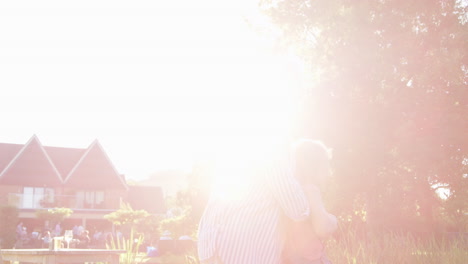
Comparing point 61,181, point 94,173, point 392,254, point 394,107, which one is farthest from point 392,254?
point 94,173

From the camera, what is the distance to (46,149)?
165ft

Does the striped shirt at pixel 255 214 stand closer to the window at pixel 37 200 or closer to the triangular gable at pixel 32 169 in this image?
the window at pixel 37 200

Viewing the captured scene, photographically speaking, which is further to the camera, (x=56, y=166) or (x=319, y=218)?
(x=56, y=166)

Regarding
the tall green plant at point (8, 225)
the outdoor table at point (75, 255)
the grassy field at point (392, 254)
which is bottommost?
the grassy field at point (392, 254)

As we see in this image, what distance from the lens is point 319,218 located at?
240 centimetres

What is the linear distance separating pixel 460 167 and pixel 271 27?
31.3 feet

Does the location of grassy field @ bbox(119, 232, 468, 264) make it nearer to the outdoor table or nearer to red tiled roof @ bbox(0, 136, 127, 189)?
the outdoor table

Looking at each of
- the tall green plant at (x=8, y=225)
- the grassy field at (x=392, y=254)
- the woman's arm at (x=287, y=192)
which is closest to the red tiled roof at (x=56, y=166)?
the tall green plant at (x=8, y=225)

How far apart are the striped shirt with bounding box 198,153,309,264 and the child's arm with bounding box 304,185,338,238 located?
8 centimetres

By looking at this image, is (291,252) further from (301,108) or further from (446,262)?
(301,108)

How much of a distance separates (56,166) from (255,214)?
48.9 meters

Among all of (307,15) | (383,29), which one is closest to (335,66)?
(383,29)

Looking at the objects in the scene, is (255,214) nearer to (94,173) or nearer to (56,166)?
(94,173)

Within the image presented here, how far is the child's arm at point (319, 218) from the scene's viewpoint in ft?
7.88
